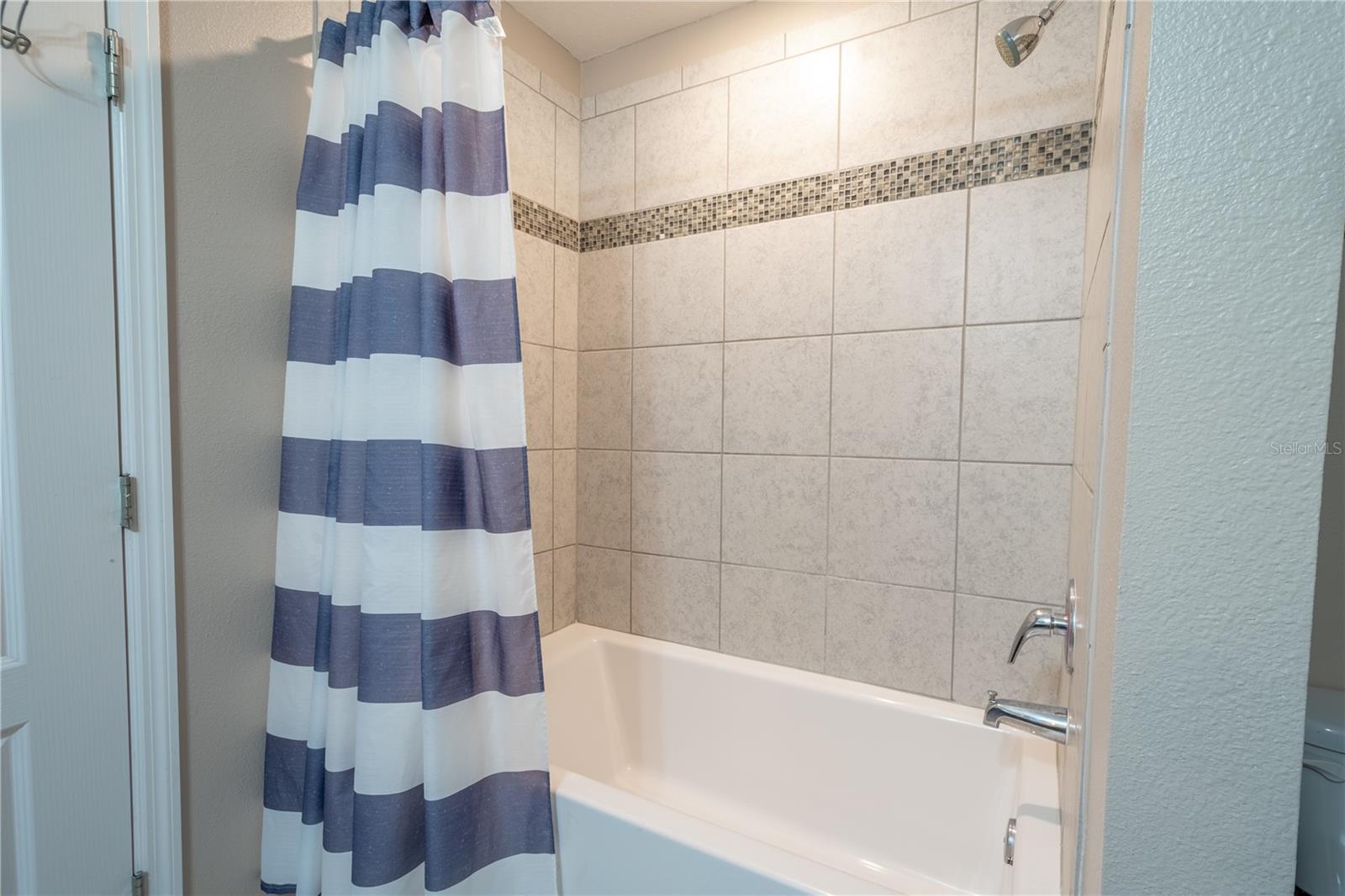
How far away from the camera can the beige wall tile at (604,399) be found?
77.2 inches

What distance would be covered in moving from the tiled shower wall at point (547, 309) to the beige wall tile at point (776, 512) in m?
0.60

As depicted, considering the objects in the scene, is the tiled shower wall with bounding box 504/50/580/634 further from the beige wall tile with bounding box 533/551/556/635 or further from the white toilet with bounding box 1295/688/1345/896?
the white toilet with bounding box 1295/688/1345/896

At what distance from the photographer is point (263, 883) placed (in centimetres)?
121

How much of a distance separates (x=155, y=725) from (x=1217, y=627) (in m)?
1.52

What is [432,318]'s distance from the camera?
108 cm

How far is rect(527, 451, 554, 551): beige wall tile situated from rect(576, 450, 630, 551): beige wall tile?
141 mm

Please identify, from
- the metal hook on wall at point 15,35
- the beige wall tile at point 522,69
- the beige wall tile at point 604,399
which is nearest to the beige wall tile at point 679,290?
the beige wall tile at point 604,399

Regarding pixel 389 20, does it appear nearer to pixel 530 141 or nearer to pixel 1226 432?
pixel 530 141

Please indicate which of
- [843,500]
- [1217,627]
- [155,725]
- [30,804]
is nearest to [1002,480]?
[843,500]

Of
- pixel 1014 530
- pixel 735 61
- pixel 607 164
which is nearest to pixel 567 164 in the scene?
pixel 607 164

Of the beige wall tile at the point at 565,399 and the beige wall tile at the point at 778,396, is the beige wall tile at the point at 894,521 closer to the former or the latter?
the beige wall tile at the point at 778,396

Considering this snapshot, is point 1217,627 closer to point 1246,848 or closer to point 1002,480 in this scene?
point 1246,848

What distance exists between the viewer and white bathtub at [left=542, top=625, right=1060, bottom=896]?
107 cm

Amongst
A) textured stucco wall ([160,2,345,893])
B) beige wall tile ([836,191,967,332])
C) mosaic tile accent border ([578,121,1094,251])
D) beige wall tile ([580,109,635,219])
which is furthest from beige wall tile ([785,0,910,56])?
textured stucco wall ([160,2,345,893])
